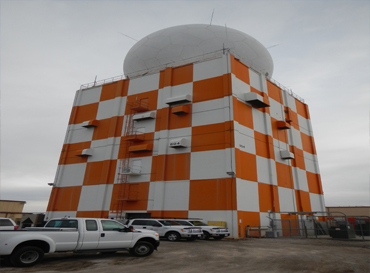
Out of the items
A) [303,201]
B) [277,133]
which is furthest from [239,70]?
[303,201]

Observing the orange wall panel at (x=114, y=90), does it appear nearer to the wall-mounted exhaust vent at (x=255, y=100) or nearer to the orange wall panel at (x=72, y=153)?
the orange wall panel at (x=72, y=153)

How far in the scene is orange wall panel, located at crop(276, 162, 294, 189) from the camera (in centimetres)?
2592

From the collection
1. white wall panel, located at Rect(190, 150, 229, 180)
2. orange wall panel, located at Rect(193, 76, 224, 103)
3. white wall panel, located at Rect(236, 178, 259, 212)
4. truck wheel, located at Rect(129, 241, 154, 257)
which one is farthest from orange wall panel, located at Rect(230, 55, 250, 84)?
truck wheel, located at Rect(129, 241, 154, 257)

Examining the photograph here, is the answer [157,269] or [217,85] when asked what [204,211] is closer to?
[217,85]

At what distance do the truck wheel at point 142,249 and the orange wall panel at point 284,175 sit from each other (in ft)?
60.4

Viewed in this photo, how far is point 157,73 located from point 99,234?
21.8 metres

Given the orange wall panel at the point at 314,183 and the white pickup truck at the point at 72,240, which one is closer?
the white pickup truck at the point at 72,240

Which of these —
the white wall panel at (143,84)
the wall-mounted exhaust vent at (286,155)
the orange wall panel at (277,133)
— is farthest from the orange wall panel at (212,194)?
the white wall panel at (143,84)

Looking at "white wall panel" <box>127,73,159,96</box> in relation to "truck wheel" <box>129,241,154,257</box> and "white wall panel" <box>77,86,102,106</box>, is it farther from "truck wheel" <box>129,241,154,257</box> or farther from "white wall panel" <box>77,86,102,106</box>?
"truck wheel" <box>129,241,154,257</box>

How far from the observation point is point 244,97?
25.1 m

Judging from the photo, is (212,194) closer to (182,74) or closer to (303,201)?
(303,201)

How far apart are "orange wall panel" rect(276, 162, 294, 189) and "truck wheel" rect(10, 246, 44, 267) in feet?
72.5

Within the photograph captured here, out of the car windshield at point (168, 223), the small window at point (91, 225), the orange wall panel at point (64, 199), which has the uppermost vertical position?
the orange wall panel at point (64, 199)

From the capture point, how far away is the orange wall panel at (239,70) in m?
25.2
